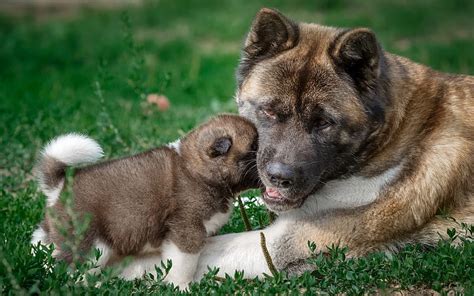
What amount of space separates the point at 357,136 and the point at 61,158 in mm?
1749

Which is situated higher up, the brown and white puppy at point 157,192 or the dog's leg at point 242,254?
the brown and white puppy at point 157,192

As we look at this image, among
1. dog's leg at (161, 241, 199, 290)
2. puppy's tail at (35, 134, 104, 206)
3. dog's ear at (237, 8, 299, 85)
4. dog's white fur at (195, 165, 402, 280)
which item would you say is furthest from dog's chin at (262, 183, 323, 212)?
puppy's tail at (35, 134, 104, 206)

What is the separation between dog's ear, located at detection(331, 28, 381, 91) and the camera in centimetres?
511

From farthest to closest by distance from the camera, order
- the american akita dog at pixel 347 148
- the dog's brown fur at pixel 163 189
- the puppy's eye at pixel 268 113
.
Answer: the puppy's eye at pixel 268 113
the american akita dog at pixel 347 148
the dog's brown fur at pixel 163 189

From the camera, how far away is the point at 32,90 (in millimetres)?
11078

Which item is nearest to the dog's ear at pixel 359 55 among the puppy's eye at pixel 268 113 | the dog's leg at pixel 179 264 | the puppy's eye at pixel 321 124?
the puppy's eye at pixel 321 124

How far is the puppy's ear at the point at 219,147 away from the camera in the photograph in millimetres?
5324

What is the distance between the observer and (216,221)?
5.32 metres

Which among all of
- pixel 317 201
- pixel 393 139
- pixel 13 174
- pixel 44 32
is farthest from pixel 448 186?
pixel 44 32

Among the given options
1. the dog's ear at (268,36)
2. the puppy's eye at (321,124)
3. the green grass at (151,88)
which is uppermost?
the dog's ear at (268,36)

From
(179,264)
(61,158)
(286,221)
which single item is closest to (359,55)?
(286,221)

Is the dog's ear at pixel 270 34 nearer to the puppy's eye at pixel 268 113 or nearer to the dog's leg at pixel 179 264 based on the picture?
the puppy's eye at pixel 268 113

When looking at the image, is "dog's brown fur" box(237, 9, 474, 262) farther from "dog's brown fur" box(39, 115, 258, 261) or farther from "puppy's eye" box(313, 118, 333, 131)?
"dog's brown fur" box(39, 115, 258, 261)

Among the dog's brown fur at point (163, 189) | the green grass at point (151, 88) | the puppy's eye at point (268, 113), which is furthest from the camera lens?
the puppy's eye at point (268, 113)
